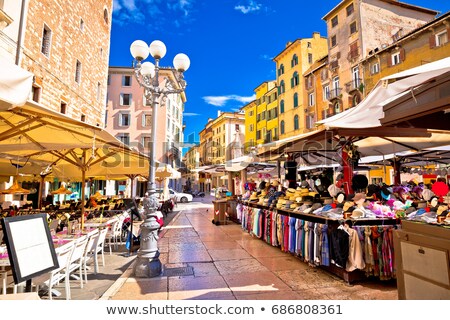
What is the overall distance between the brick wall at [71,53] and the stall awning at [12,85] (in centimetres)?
971

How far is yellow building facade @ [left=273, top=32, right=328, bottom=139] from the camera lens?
28.0 m

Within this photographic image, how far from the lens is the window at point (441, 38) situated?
14977 mm

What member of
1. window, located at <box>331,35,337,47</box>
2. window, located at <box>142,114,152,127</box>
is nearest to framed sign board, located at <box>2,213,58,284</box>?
window, located at <box>331,35,337,47</box>

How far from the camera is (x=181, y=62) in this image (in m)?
5.46

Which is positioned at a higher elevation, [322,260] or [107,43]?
[107,43]

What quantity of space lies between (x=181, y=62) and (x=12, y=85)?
3824mm

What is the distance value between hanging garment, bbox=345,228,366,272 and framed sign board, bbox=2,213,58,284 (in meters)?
3.99

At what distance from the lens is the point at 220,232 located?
349 inches

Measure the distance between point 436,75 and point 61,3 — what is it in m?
15.9

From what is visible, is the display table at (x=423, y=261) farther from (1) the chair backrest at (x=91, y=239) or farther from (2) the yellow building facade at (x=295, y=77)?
(2) the yellow building facade at (x=295, y=77)

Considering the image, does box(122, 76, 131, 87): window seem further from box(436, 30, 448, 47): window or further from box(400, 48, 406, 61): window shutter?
box(436, 30, 448, 47): window

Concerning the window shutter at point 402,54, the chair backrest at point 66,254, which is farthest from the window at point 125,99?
the chair backrest at point 66,254
